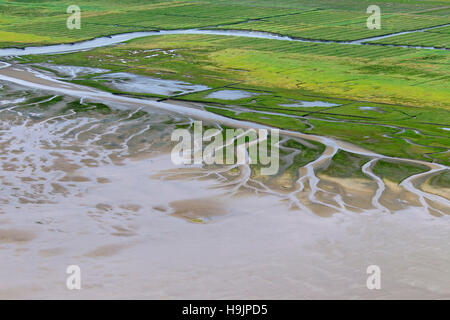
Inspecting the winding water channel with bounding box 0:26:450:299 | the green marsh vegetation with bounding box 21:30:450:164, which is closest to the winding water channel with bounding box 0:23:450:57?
the green marsh vegetation with bounding box 21:30:450:164

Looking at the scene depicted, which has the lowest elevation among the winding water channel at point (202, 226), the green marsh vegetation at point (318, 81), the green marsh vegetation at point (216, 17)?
the winding water channel at point (202, 226)

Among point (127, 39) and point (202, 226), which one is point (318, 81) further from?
point (127, 39)

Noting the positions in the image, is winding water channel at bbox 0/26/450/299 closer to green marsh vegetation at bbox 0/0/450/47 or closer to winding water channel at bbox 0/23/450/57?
winding water channel at bbox 0/23/450/57

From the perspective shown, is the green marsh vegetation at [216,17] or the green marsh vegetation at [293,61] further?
the green marsh vegetation at [216,17]

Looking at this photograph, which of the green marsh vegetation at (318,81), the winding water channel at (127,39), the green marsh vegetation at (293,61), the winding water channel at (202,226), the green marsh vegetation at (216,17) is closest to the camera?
the winding water channel at (202,226)

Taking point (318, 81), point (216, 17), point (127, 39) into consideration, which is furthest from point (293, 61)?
point (216, 17)

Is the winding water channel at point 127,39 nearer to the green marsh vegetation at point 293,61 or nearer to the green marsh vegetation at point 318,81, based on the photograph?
the green marsh vegetation at point 293,61

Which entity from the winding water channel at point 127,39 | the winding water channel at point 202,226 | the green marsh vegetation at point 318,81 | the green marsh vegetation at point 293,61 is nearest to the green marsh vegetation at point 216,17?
the green marsh vegetation at point 293,61

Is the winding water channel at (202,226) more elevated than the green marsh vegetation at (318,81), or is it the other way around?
the green marsh vegetation at (318,81)

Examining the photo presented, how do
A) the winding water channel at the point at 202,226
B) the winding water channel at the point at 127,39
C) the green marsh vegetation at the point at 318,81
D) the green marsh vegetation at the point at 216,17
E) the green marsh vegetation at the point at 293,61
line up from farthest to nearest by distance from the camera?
the green marsh vegetation at the point at 216,17, the winding water channel at the point at 127,39, the green marsh vegetation at the point at 293,61, the green marsh vegetation at the point at 318,81, the winding water channel at the point at 202,226

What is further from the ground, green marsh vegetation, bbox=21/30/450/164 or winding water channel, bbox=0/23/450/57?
winding water channel, bbox=0/23/450/57

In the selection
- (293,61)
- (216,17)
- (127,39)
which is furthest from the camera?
(216,17)
